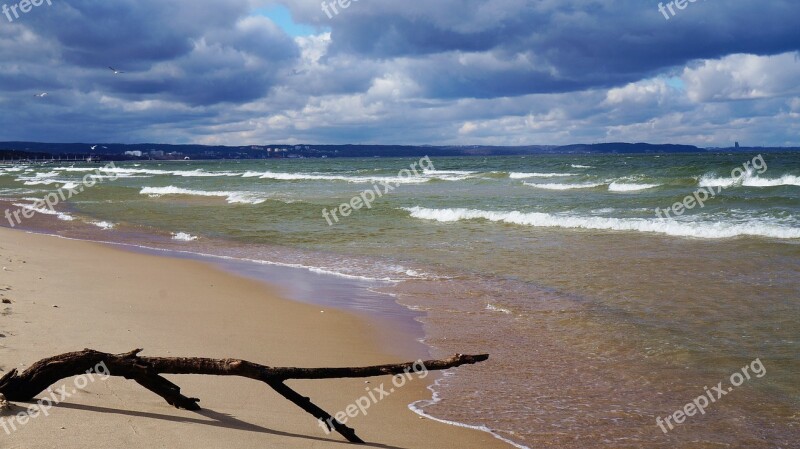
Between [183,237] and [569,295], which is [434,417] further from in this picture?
[183,237]

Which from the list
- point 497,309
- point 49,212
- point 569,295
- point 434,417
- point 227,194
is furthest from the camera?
point 227,194

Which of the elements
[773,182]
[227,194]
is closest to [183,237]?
[227,194]

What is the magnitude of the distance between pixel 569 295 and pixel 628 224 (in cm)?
952

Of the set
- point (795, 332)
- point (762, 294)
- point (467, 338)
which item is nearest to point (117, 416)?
point (467, 338)

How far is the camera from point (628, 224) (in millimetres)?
18547

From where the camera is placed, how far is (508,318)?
28.2 ft

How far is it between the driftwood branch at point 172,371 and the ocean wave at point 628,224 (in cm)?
1364

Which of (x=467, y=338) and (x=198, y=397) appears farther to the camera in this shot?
(x=467, y=338)

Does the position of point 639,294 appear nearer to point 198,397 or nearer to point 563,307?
point 563,307

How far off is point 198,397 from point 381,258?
9.08 meters

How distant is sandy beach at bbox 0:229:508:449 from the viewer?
4.20 m

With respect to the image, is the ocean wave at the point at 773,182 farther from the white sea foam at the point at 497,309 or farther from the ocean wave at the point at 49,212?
the ocean wave at the point at 49,212

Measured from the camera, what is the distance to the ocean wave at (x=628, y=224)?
16.1m

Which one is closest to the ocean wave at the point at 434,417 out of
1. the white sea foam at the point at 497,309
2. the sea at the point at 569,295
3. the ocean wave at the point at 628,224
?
the sea at the point at 569,295
